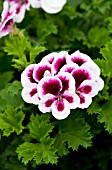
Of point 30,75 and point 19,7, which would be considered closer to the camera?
point 30,75

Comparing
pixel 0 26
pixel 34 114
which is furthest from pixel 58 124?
pixel 0 26

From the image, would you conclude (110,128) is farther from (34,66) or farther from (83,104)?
(34,66)

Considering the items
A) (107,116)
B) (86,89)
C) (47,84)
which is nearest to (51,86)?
(47,84)

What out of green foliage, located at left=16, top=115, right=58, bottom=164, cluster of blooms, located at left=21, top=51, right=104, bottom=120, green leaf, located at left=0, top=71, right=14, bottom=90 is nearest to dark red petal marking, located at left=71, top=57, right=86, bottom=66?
cluster of blooms, located at left=21, top=51, right=104, bottom=120

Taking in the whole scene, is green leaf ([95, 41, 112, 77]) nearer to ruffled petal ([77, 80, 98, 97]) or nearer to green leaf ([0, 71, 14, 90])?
ruffled petal ([77, 80, 98, 97])

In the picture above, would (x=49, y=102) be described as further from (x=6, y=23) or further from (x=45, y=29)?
(x=45, y=29)

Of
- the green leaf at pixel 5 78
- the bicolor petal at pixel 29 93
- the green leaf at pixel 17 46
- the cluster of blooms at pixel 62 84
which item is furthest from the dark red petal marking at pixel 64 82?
the green leaf at pixel 5 78

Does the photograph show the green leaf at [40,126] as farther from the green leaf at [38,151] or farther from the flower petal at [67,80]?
the flower petal at [67,80]
